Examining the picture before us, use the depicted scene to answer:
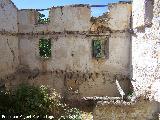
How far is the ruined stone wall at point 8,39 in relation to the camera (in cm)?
1509

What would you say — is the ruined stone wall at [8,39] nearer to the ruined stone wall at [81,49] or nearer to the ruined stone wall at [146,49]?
the ruined stone wall at [81,49]

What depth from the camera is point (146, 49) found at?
11.8 meters

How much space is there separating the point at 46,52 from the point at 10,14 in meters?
5.31

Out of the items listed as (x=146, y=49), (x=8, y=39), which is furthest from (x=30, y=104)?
(x=8, y=39)

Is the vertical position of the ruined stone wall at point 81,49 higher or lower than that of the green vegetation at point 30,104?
higher

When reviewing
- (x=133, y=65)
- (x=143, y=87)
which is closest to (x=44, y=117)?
(x=143, y=87)

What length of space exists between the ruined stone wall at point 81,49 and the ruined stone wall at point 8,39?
2.79 feet

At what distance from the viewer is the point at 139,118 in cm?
1000

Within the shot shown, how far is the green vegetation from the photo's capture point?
34.3ft

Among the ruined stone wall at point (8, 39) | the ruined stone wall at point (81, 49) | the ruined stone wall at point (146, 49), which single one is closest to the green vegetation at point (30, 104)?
the ruined stone wall at point (146, 49)

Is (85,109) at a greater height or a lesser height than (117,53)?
lesser

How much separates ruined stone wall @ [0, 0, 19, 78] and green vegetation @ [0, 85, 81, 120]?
411cm

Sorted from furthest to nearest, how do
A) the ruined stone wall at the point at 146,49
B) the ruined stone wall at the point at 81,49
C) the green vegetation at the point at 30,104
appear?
the ruined stone wall at the point at 81,49, the green vegetation at the point at 30,104, the ruined stone wall at the point at 146,49

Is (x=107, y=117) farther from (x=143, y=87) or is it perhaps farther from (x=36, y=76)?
(x=36, y=76)
